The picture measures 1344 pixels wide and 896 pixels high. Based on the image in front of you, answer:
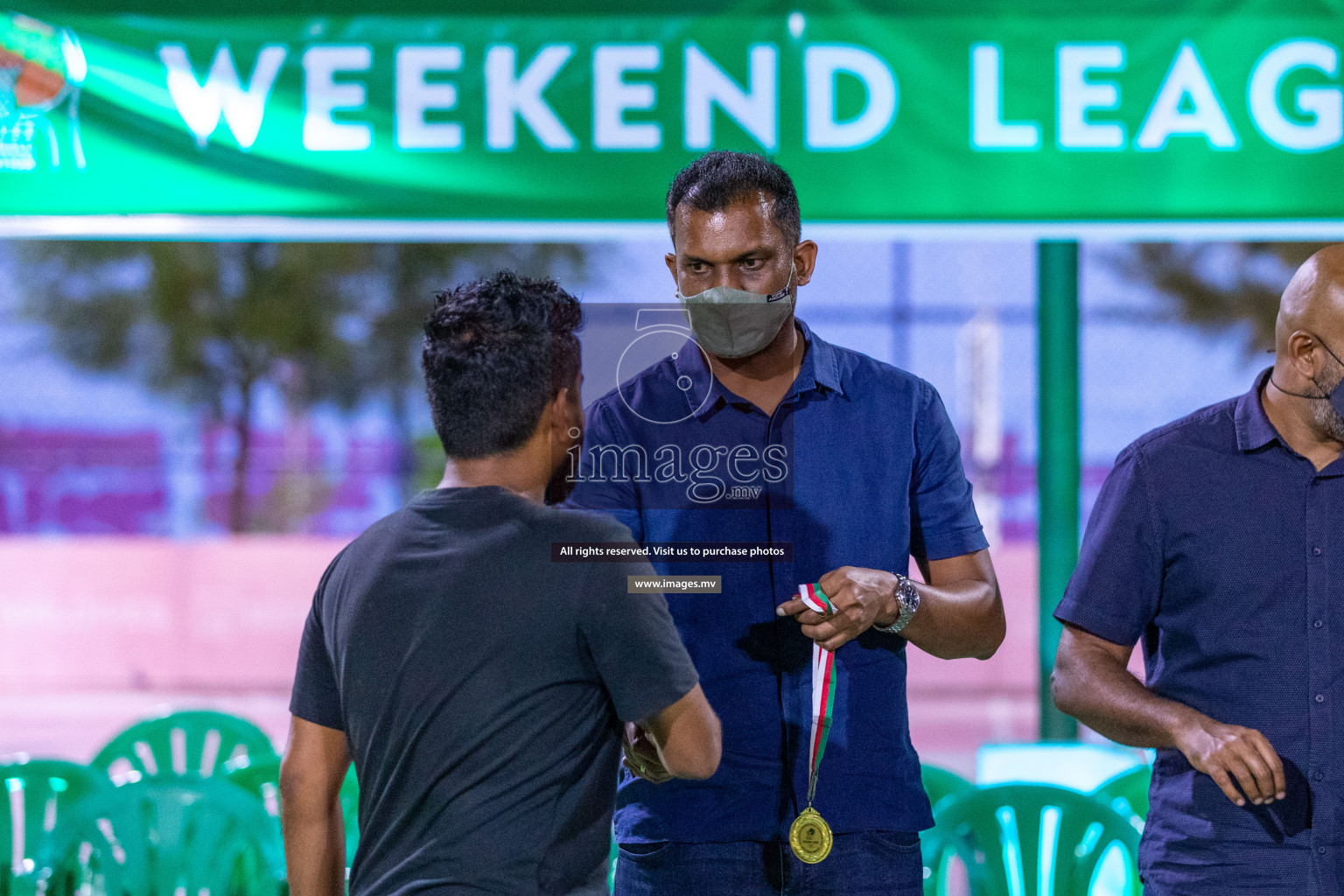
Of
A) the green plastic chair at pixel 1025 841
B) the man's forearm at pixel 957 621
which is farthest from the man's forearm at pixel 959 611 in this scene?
the green plastic chair at pixel 1025 841

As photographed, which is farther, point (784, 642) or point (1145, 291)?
point (1145, 291)

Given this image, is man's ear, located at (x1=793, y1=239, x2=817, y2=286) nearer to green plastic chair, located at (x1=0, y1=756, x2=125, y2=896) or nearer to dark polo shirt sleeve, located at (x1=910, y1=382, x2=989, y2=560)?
dark polo shirt sleeve, located at (x1=910, y1=382, x2=989, y2=560)

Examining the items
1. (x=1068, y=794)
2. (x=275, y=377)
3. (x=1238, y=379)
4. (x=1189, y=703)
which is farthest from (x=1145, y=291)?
(x=1189, y=703)

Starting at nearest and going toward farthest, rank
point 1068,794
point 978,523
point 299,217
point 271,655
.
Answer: point 978,523
point 1068,794
point 299,217
point 271,655

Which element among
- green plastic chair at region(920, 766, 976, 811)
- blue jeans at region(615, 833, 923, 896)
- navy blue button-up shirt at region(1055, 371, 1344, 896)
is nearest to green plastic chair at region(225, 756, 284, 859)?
green plastic chair at region(920, 766, 976, 811)

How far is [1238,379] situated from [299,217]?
945 cm

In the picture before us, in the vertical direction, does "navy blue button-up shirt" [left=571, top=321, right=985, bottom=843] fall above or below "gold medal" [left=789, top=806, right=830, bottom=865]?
above

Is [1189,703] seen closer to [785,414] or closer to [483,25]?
[785,414]

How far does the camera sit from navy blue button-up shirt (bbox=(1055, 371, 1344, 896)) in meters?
1.90

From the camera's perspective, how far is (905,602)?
5.56 ft

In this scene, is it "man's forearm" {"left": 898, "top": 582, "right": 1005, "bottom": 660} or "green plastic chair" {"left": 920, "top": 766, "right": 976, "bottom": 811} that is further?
"green plastic chair" {"left": 920, "top": 766, "right": 976, "bottom": 811}

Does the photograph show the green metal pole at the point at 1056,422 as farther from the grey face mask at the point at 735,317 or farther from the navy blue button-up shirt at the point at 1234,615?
the grey face mask at the point at 735,317

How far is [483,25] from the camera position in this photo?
323 cm

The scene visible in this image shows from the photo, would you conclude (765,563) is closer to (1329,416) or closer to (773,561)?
(773,561)
